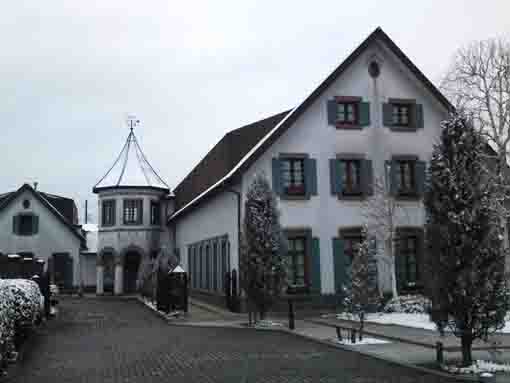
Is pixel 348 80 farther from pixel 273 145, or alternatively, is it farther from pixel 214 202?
pixel 214 202

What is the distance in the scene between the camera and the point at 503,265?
35.8 feet

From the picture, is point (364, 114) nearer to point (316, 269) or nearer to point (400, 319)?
point (316, 269)

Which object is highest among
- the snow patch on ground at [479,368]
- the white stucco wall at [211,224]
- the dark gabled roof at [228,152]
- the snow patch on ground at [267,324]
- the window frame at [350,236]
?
the dark gabled roof at [228,152]

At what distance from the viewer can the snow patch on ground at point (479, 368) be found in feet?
34.0

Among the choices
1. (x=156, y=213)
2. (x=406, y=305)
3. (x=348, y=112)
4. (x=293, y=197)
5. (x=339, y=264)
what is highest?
(x=348, y=112)

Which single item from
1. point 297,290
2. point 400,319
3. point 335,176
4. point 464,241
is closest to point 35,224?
point 297,290

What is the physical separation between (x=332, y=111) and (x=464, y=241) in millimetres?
12874

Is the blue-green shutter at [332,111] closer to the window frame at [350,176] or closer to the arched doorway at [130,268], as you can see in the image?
the window frame at [350,176]

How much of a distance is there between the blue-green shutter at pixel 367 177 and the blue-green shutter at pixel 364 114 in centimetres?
163

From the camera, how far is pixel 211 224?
2778 cm

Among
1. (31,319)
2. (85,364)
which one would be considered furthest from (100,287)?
(85,364)

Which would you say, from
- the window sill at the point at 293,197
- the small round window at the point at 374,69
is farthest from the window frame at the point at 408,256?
the small round window at the point at 374,69

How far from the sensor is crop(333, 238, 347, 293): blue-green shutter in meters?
22.1

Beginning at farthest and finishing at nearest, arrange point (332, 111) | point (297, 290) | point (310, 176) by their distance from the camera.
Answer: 1. point (332, 111)
2. point (310, 176)
3. point (297, 290)
